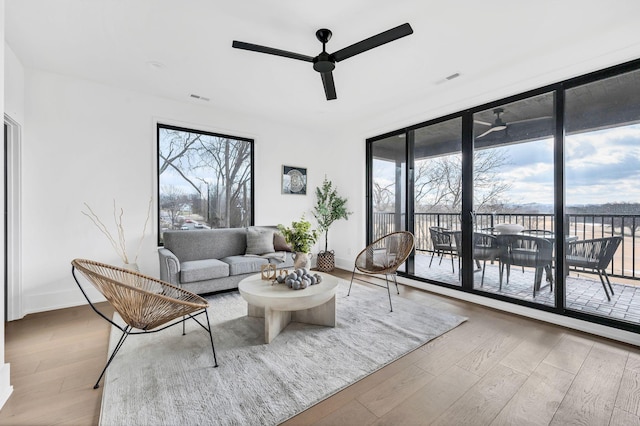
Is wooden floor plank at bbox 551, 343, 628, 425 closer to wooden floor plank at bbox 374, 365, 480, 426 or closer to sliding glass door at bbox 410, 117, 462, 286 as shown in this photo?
wooden floor plank at bbox 374, 365, 480, 426

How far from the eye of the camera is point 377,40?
2.16 metres

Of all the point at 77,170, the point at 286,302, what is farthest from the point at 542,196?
the point at 77,170

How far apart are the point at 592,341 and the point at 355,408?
90.3 inches

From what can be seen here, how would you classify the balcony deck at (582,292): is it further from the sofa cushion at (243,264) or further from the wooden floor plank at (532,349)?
the sofa cushion at (243,264)

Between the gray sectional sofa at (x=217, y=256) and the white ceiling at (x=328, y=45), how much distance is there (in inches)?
77.4

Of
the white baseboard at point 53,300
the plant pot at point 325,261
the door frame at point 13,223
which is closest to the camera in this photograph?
the door frame at point 13,223

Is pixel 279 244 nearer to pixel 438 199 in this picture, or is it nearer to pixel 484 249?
pixel 438 199

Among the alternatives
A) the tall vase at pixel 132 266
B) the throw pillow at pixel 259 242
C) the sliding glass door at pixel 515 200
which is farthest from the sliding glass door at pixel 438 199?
the tall vase at pixel 132 266

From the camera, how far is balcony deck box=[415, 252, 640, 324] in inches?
102

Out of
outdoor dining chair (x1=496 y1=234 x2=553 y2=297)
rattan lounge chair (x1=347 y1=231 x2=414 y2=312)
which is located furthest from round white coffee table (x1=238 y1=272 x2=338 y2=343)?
outdoor dining chair (x1=496 y1=234 x2=553 y2=297)

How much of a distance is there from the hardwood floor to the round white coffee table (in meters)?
0.71

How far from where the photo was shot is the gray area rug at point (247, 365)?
5.09 ft

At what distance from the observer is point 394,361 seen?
208cm

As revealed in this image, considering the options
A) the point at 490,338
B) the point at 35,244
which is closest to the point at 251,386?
the point at 490,338
